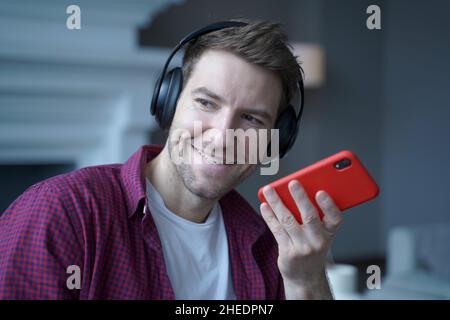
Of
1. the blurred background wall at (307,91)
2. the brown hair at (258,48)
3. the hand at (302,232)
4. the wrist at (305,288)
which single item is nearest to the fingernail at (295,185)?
the hand at (302,232)

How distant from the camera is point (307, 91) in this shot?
3211 millimetres

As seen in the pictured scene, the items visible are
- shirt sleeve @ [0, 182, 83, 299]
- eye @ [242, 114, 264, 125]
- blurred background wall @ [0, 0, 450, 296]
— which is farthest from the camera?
blurred background wall @ [0, 0, 450, 296]

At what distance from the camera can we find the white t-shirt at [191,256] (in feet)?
2.88

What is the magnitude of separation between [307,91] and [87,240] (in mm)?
2632

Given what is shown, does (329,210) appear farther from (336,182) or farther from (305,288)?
(305,288)

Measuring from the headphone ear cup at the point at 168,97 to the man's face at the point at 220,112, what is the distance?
0.12 ft

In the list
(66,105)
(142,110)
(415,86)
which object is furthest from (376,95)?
(66,105)

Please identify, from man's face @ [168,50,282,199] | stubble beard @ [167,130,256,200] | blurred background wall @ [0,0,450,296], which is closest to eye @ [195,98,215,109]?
man's face @ [168,50,282,199]

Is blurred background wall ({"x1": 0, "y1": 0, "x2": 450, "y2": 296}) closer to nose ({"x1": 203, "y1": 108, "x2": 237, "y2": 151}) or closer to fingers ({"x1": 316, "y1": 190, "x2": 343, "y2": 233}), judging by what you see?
nose ({"x1": 203, "y1": 108, "x2": 237, "y2": 151})

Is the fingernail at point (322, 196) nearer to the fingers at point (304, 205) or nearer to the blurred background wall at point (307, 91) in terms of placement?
the fingers at point (304, 205)

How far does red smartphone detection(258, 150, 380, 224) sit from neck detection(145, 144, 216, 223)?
0.22m

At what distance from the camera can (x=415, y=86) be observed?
344cm

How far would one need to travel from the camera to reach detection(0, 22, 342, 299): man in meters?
0.70

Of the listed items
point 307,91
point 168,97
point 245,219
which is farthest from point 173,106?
point 307,91
